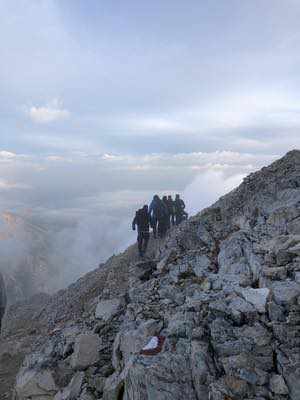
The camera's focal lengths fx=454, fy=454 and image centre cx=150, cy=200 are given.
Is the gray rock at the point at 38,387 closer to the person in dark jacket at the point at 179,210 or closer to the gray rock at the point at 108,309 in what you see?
the gray rock at the point at 108,309

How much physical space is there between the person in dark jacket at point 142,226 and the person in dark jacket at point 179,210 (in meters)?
5.28

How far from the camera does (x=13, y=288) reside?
597 ft

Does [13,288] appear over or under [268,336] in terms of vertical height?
under

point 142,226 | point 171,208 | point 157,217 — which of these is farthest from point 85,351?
point 171,208

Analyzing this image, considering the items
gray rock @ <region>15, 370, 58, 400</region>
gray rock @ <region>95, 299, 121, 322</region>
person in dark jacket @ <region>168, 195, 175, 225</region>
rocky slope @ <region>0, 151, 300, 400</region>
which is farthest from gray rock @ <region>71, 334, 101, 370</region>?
person in dark jacket @ <region>168, 195, 175, 225</region>

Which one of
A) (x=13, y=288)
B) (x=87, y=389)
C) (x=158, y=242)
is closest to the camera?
(x=87, y=389)

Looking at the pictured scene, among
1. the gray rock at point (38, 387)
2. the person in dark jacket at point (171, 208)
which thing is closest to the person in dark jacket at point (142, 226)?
the person in dark jacket at point (171, 208)

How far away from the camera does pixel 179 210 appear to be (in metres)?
32.9

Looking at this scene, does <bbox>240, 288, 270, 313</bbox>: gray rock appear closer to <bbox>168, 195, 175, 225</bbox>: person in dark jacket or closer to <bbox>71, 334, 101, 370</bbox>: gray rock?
<bbox>71, 334, 101, 370</bbox>: gray rock

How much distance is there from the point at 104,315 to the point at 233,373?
24.3 ft

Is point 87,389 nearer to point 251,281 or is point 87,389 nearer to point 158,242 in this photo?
point 251,281

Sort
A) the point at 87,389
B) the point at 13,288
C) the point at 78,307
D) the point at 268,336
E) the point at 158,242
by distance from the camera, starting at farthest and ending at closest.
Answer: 1. the point at 13,288
2. the point at 158,242
3. the point at 78,307
4. the point at 87,389
5. the point at 268,336

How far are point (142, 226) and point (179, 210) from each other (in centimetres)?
602

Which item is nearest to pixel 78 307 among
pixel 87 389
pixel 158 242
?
pixel 158 242
